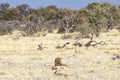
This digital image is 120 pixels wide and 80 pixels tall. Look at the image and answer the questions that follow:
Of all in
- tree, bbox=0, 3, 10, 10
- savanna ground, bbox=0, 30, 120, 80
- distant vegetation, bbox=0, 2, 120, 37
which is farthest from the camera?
tree, bbox=0, 3, 10, 10

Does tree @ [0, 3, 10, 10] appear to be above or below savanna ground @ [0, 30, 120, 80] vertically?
above

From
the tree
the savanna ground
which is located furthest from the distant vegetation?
the savanna ground

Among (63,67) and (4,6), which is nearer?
(63,67)

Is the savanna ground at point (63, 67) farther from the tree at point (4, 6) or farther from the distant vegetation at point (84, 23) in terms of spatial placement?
the tree at point (4, 6)

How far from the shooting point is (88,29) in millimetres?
46875

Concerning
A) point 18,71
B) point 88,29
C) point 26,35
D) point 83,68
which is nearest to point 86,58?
point 83,68

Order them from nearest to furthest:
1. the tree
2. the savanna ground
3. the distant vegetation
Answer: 1. the savanna ground
2. the distant vegetation
3. the tree

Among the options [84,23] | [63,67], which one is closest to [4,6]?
[84,23]

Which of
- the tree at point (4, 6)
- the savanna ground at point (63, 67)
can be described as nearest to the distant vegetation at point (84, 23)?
the tree at point (4, 6)

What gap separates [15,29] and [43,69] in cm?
4034

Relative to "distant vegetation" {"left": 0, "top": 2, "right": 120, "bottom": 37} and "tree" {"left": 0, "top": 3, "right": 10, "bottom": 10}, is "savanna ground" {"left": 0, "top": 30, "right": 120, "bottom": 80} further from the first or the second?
"tree" {"left": 0, "top": 3, "right": 10, "bottom": 10}

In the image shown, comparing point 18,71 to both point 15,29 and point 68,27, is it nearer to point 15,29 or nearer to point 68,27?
point 68,27

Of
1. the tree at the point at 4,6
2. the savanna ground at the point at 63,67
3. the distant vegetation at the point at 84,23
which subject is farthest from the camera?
the tree at the point at 4,6

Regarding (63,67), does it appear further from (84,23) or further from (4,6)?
(4,6)
